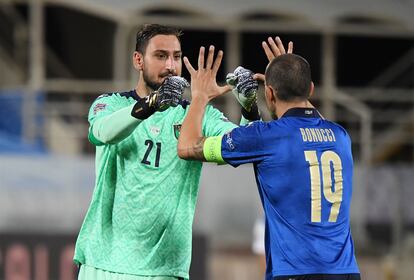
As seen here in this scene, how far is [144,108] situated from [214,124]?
2.55 ft

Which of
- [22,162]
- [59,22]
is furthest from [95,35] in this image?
[22,162]

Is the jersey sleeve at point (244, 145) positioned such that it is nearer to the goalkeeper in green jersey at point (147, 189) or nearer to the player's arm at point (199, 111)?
the player's arm at point (199, 111)

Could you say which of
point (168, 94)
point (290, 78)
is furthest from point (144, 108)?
point (290, 78)

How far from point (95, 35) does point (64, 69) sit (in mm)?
767

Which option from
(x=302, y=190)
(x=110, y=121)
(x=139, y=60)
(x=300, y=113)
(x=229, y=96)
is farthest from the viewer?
(x=229, y=96)

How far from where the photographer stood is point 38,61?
2091 cm

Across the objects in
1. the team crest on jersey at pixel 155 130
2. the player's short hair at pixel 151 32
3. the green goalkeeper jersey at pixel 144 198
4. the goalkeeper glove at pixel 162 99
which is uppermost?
the player's short hair at pixel 151 32

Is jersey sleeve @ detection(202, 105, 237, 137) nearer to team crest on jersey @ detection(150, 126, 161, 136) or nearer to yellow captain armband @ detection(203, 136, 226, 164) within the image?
team crest on jersey @ detection(150, 126, 161, 136)

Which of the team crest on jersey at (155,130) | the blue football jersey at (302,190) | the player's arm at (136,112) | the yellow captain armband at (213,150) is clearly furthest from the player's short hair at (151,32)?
the blue football jersey at (302,190)

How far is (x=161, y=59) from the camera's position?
7688 mm

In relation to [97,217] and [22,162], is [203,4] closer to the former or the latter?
[22,162]

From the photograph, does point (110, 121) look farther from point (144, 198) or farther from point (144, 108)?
point (144, 198)

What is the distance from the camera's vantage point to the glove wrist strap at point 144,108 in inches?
276

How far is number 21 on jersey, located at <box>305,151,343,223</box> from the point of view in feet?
21.9
